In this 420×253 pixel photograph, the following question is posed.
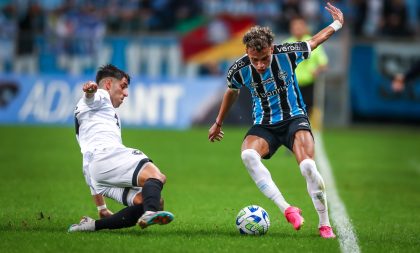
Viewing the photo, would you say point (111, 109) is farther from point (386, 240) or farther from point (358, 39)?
point (358, 39)

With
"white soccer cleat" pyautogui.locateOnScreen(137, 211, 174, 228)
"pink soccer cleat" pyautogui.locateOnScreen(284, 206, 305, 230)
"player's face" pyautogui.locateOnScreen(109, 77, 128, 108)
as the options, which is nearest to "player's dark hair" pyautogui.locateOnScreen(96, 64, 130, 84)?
"player's face" pyautogui.locateOnScreen(109, 77, 128, 108)

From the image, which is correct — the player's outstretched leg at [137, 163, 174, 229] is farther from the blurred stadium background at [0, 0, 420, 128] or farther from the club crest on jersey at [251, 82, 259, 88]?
the blurred stadium background at [0, 0, 420, 128]

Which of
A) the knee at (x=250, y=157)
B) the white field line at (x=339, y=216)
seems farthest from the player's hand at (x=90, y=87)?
the white field line at (x=339, y=216)

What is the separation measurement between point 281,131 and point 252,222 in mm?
995

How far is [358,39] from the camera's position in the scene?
2386 cm

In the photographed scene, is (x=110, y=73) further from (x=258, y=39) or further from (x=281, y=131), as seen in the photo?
(x=281, y=131)

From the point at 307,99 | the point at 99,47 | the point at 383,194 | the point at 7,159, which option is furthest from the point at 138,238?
the point at 99,47

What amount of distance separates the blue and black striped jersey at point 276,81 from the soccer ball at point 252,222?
95cm

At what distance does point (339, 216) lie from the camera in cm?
938

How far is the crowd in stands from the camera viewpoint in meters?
23.9

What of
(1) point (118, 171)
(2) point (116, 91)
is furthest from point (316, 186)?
(2) point (116, 91)

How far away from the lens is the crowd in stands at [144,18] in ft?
78.3

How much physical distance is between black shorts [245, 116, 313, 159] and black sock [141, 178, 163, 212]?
4.20ft

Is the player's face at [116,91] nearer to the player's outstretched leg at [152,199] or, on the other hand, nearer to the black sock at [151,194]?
the player's outstretched leg at [152,199]
